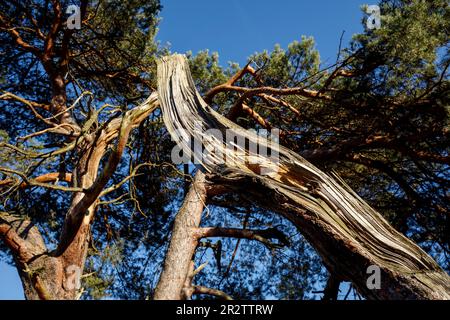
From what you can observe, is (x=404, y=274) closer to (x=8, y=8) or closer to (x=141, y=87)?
(x=141, y=87)

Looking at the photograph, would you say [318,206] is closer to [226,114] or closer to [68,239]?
[68,239]

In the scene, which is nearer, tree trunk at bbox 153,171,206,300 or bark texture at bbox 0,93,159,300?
bark texture at bbox 0,93,159,300

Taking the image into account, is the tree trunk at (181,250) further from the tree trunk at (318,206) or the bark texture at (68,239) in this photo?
the tree trunk at (318,206)

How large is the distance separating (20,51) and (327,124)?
16.4 ft

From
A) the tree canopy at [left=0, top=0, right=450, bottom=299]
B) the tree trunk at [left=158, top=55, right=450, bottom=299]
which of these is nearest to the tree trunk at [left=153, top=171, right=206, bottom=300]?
the tree canopy at [left=0, top=0, right=450, bottom=299]

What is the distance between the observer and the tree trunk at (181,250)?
5.24m

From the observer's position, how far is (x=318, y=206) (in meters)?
2.39

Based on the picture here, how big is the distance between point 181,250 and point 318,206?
11.6 ft

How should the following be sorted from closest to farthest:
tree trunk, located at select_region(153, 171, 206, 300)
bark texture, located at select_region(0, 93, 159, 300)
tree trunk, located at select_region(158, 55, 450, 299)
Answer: tree trunk, located at select_region(158, 55, 450, 299) → bark texture, located at select_region(0, 93, 159, 300) → tree trunk, located at select_region(153, 171, 206, 300)

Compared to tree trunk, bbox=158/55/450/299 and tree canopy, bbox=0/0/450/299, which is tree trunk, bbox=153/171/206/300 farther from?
tree trunk, bbox=158/55/450/299

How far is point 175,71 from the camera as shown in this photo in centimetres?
313

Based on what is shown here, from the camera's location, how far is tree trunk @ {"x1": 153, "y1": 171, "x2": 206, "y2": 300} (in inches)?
206

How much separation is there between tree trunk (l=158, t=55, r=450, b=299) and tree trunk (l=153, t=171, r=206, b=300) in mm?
2402

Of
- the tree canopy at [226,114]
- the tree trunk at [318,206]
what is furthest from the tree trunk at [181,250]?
the tree trunk at [318,206]
